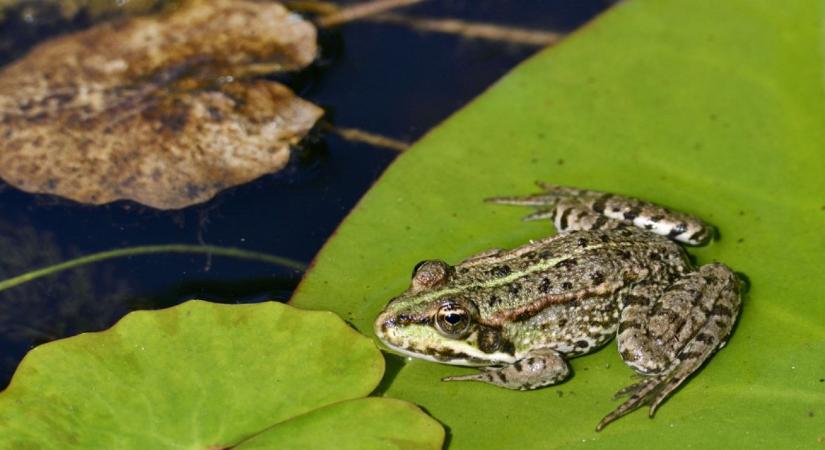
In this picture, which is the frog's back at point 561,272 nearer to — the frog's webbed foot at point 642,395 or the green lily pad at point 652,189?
the green lily pad at point 652,189

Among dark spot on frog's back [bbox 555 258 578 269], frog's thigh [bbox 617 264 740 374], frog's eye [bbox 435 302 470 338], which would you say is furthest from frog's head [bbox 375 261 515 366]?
frog's thigh [bbox 617 264 740 374]

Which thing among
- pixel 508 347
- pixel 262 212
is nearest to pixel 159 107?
pixel 262 212

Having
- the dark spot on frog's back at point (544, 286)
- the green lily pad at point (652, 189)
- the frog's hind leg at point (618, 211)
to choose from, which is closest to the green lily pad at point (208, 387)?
the green lily pad at point (652, 189)

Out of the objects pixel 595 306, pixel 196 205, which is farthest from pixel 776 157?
pixel 196 205

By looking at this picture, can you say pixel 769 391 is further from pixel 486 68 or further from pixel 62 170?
pixel 62 170

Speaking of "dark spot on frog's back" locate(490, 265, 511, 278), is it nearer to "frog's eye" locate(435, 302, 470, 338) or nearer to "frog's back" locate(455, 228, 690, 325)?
"frog's back" locate(455, 228, 690, 325)
